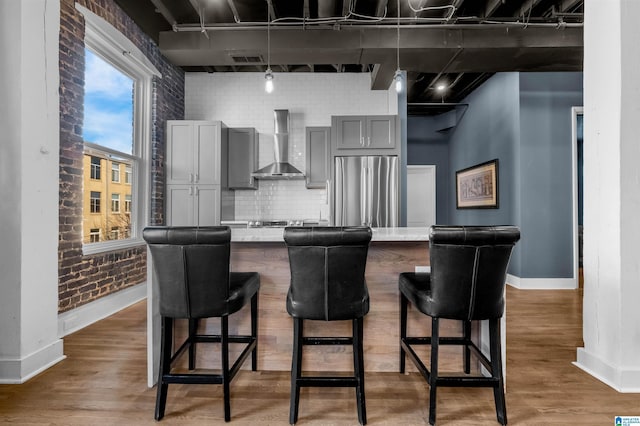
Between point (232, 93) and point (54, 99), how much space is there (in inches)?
119

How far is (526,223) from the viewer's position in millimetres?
4371

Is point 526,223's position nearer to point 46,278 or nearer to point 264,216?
point 264,216

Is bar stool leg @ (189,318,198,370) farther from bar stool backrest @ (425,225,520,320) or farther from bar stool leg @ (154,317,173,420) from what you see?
bar stool backrest @ (425,225,520,320)

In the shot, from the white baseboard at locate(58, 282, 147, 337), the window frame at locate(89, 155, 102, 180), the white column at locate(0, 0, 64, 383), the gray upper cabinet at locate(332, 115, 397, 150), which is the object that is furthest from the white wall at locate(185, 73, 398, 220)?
the white column at locate(0, 0, 64, 383)

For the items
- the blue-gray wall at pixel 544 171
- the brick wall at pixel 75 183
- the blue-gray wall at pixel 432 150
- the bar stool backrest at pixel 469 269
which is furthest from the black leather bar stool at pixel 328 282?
the blue-gray wall at pixel 432 150

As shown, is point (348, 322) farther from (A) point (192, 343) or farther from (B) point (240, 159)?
(B) point (240, 159)

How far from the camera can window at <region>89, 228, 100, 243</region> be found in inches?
130

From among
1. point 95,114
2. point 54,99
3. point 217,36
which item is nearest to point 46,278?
point 54,99

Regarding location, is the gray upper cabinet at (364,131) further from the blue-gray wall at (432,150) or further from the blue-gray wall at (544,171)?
the blue-gray wall at (432,150)

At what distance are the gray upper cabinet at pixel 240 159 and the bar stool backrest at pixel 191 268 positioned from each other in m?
3.19

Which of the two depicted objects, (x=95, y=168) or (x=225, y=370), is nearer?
(x=225, y=370)

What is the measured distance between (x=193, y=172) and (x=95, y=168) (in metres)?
1.27

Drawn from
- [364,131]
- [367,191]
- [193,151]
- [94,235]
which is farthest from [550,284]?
[94,235]

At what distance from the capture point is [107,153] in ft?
11.5
